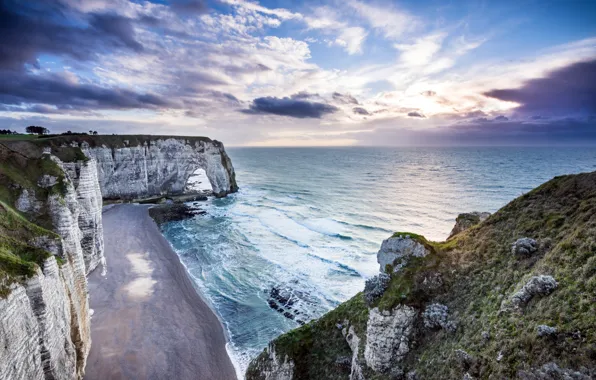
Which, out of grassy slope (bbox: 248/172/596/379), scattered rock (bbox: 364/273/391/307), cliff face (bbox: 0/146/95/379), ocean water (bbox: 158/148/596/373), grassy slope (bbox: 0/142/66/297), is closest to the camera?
grassy slope (bbox: 248/172/596/379)

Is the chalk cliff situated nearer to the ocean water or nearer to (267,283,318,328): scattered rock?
the ocean water

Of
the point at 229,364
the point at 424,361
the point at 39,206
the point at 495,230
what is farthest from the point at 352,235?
the point at 39,206

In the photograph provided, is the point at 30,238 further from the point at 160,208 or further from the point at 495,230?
the point at 160,208

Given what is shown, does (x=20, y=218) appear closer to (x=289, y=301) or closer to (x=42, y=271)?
Result: (x=42, y=271)

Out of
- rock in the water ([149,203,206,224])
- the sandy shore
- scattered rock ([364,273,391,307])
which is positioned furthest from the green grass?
rock in the water ([149,203,206,224])

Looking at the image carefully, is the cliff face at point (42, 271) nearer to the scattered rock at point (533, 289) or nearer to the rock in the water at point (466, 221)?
the scattered rock at point (533, 289)

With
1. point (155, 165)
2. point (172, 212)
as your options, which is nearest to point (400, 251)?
point (172, 212)
